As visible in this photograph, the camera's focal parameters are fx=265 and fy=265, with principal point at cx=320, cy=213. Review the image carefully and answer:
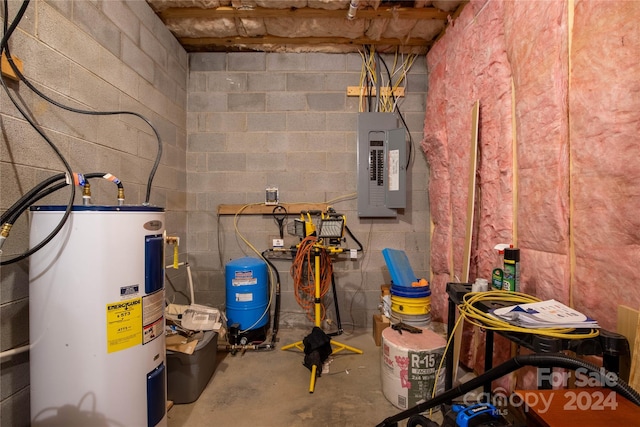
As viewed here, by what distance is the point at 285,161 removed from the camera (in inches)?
102

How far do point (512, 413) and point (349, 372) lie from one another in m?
0.95

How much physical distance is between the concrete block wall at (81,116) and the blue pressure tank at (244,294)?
723mm

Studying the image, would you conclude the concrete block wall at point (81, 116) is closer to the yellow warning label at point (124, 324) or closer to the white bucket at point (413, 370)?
the yellow warning label at point (124, 324)

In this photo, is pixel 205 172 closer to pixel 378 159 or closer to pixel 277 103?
pixel 277 103

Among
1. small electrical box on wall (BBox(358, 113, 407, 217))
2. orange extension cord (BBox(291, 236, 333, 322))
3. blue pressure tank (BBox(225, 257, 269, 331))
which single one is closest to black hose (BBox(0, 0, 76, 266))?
blue pressure tank (BBox(225, 257, 269, 331))

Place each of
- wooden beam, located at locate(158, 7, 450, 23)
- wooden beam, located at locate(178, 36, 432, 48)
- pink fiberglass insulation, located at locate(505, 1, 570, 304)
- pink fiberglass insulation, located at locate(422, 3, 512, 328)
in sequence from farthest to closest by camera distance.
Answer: wooden beam, located at locate(178, 36, 432, 48) → wooden beam, located at locate(158, 7, 450, 23) → pink fiberglass insulation, located at locate(422, 3, 512, 328) → pink fiberglass insulation, located at locate(505, 1, 570, 304)

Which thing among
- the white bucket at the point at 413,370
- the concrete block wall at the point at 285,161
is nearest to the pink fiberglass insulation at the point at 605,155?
the white bucket at the point at 413,370

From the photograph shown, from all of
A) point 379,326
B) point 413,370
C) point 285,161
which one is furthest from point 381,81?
point 413,370

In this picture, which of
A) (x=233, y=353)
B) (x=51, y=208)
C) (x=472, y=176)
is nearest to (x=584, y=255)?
(x=472, y=176)

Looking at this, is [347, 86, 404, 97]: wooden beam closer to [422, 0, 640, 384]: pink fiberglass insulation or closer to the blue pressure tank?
[422, 0, 640, 384]: pink fiberglass insulation

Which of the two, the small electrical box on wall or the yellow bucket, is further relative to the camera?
the small electrical box on wall

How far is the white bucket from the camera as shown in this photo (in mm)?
1480

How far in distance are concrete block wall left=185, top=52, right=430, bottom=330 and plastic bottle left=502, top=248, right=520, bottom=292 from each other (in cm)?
128

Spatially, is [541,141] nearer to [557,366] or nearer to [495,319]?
[495,319]
